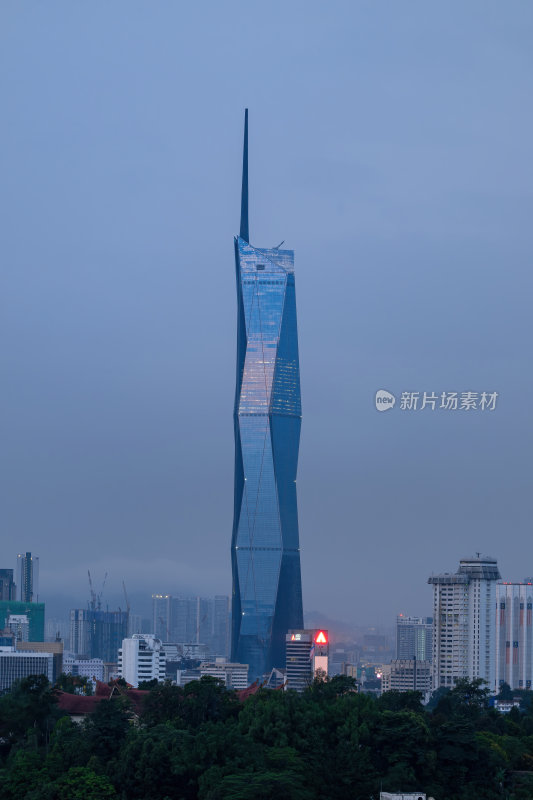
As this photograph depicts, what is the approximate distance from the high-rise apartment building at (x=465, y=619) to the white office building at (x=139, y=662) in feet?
105

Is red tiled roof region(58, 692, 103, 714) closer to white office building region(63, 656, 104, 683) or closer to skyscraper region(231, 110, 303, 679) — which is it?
skyscraper region(231, 110, 303, 679)

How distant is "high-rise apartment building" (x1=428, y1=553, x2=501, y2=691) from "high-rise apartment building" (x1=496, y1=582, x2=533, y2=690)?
12.6 metres

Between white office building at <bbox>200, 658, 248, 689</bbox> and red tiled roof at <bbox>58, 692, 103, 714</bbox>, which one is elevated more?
red tiled roof at <bbox>58, 692, 103, 714</bbox>

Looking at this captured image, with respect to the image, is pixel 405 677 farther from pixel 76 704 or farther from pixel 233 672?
pixel 76 704

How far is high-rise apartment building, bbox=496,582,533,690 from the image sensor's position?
15838 cm

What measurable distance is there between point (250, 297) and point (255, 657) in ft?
148

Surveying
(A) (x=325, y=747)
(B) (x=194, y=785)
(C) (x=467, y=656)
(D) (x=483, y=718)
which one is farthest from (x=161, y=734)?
(C) (x=467, y=656)

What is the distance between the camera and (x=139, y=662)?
155m

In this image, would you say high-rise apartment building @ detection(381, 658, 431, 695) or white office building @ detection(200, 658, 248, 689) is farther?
white office building @ detection(200, 658, 248, 689)

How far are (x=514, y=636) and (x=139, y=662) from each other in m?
42.3

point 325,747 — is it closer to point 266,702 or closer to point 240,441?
point 266,702

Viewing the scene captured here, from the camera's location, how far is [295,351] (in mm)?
173750

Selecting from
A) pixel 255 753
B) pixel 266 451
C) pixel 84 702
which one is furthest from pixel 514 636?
pixel 255 753

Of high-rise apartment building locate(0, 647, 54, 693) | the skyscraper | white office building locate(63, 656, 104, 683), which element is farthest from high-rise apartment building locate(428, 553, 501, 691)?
white office building locate(63, 656, 104, 683)
